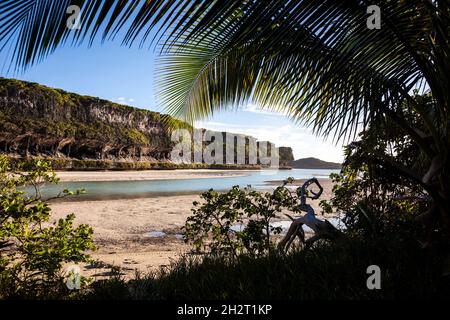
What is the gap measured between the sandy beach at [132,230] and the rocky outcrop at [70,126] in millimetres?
26180

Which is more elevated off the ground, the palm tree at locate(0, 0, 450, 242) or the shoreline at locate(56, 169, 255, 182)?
the shoreline at locate(56, 169, 255, 182)

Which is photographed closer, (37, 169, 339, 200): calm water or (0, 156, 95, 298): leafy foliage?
(0, 156, 95, 298): leafy foliage

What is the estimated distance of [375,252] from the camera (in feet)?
10.8

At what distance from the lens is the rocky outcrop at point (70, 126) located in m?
49.6

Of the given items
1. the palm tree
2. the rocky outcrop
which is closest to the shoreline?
the rocky outcrop

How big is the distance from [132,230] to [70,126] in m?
62.5

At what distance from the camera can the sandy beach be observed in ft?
23.6

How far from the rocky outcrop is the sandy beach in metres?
26.2

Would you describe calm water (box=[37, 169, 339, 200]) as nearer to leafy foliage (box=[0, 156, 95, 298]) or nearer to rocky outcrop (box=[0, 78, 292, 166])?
rocky outcrop (box=[0, 78, 292, 166])

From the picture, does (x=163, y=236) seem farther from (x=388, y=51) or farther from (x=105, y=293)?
(x=388, y=51)

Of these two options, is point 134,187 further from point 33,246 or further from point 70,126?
point 70,126

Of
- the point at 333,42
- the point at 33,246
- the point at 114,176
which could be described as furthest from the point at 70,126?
the point at 333,42

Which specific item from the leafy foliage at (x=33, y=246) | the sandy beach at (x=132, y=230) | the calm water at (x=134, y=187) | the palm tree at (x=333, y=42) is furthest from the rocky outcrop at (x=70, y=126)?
the palm tree at (x=333, y=42)
